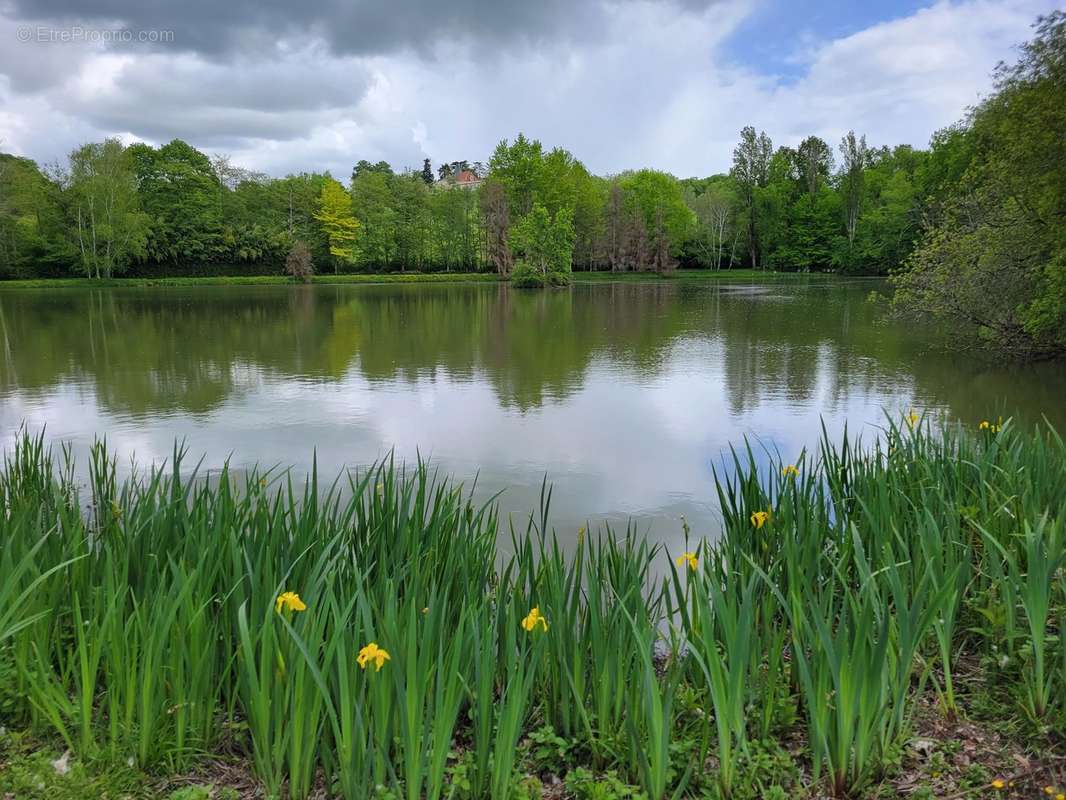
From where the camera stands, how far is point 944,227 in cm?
1427

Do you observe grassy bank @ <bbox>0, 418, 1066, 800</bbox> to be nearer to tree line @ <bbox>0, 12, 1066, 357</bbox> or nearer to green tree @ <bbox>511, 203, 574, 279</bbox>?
tree line @ <bbox>0, 12, 1066, 357</bbox>

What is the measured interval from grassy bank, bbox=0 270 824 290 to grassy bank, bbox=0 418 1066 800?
45.9 m

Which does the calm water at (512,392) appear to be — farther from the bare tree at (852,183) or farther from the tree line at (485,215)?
the bare tree at (852,183)

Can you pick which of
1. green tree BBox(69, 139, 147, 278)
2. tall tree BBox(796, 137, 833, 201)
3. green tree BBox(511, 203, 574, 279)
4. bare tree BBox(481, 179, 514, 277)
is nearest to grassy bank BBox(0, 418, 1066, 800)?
green tree BBox(511, 203, 574, 279)

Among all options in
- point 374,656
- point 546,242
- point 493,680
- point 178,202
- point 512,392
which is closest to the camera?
point 374,656

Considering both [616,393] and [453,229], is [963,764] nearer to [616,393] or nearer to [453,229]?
[616,393]

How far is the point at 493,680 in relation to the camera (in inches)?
95.9

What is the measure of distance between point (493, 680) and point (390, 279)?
163ft

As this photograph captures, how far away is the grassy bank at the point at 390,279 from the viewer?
139ft

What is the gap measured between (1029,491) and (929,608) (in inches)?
60.1

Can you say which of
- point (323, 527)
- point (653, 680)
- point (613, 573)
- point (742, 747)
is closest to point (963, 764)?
point (742, 747)

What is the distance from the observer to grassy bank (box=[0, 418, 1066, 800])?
6.88ft

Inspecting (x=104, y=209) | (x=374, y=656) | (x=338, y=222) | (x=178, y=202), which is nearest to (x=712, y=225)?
(x=338, y=222)

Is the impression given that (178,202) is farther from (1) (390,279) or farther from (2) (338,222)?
(1) (390,279)
